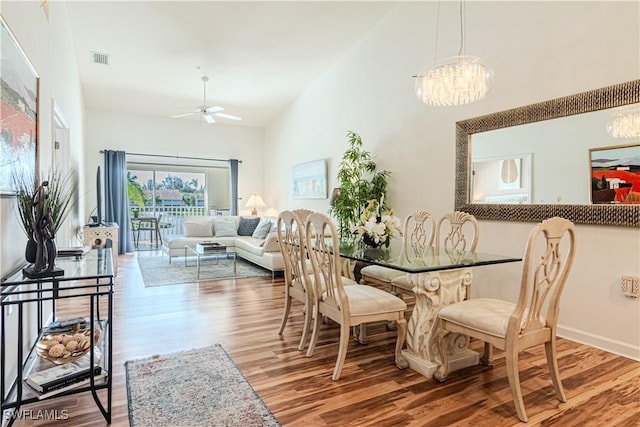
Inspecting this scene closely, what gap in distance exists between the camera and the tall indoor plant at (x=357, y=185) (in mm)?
5035

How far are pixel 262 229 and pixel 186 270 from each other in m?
1.60

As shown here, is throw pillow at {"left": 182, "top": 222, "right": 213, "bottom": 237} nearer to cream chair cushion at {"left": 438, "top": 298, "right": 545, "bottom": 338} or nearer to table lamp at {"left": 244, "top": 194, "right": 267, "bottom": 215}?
table lamp at {"left": 244, "top": 194, "right": 267, "bottom": 215}

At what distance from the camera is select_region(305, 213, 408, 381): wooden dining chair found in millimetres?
2236

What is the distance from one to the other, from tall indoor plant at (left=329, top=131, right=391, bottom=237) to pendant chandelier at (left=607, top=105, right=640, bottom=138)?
2.58 meters

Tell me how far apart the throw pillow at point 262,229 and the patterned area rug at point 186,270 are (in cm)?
54

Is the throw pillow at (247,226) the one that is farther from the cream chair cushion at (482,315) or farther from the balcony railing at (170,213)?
the cream chair cushion at (482,315)

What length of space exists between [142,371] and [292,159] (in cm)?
593

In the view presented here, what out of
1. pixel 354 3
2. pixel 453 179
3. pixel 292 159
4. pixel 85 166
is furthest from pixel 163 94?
pixel 453 179

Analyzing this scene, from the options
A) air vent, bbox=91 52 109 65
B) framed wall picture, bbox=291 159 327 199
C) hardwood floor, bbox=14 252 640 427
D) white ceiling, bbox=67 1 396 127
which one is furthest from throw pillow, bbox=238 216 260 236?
hardwood floor, bbox=14 252 640 427

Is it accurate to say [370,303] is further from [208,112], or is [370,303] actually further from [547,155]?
[208,112]

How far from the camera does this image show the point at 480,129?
3.69 m

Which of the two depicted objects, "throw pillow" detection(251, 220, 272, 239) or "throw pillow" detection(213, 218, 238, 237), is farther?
"throw pillow" detection(213, 218, 238, 237)

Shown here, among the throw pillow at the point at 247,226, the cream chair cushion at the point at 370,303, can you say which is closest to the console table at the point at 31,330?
the cream chair cushion at the point at 370,303

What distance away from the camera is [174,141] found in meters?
8.23
